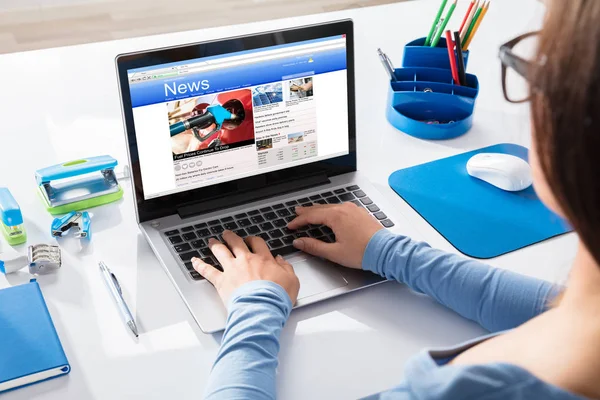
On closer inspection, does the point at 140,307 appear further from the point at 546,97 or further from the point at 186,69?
the point at 546,97

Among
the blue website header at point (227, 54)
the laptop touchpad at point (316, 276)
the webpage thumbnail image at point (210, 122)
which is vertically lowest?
the laptop touchpad at point (316, 276)

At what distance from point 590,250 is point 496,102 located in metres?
1.01

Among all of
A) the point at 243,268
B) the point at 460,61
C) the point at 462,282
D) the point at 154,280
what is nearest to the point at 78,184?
the point at 154,280

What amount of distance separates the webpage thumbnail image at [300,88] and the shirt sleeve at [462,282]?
27cm

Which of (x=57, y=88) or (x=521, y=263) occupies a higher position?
(x=57, y=88)

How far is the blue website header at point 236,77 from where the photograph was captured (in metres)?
1.03

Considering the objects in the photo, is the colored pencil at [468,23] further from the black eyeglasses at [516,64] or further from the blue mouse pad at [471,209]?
the black eyeglasses at [516,64]

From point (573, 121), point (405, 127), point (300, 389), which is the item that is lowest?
point (300, 389)

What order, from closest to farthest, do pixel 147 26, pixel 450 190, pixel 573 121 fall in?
1. pixel 573 121
2. pixel 450 190
3. pixel 147 26

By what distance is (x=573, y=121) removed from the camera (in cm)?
49

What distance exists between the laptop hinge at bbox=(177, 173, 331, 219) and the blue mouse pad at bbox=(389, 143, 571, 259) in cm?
15

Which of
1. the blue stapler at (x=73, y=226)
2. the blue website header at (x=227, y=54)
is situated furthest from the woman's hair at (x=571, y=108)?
the blue stapler at (x=73, y=226)

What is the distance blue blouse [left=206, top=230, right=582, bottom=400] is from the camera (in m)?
0.67

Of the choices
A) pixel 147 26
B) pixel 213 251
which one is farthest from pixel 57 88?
pixel 147 26
